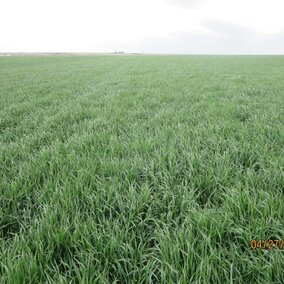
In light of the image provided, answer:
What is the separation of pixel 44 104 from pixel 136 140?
→ 513 cm

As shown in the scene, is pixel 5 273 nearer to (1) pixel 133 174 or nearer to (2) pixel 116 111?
(1) pixel 133 174

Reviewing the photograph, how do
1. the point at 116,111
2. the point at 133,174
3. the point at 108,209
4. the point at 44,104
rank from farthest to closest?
the point at 44,104 → the point at 116,111 → the point at 133,174 → the point at 108,209

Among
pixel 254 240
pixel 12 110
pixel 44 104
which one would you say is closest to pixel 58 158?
pixel 254 240

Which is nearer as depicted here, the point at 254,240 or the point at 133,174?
the point at 254,240

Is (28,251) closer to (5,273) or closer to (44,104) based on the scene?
(5,273)

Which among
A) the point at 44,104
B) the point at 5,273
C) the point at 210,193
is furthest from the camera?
the point at 44,104

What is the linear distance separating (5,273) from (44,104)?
22.3 ft

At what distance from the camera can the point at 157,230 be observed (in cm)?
195
